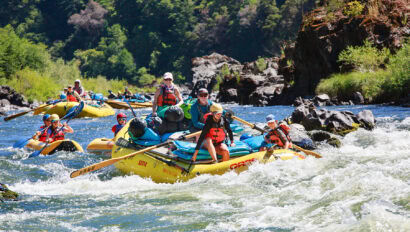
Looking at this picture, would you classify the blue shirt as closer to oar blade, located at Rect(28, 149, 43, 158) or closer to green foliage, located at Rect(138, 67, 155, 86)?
oar blade, located at Rect(28, 149, 43, 158)

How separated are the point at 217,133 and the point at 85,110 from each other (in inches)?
501

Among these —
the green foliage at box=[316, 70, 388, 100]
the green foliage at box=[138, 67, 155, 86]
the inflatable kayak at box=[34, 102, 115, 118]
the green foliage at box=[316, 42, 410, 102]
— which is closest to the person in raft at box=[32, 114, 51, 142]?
the inflatable kayak at box=[34, 102, 115, 118]

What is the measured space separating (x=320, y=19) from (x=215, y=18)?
170ft

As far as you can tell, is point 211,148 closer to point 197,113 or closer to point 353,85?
point 197,113

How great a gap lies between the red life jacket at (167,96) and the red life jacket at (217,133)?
2.05m

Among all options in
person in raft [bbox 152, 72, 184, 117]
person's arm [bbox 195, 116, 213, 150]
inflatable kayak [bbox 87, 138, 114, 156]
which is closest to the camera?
person's arm [bbox 195, 116, 213, 150]

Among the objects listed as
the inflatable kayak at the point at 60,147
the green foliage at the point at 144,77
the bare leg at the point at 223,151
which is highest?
the bare leg at the point at 223,151

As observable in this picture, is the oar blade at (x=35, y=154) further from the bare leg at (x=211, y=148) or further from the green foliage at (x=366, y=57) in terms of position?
the green foliage at (x=366, y=57)

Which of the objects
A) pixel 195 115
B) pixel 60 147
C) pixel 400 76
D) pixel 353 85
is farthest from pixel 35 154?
pixel 353 85

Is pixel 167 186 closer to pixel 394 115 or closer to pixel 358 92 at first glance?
pixel 394 115

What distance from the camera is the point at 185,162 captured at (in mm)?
7883

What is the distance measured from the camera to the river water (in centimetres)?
532

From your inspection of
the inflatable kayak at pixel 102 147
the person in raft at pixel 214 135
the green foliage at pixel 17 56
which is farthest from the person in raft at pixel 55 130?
the green foliage at pixel 17 56

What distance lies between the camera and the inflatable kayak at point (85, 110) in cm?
1884
